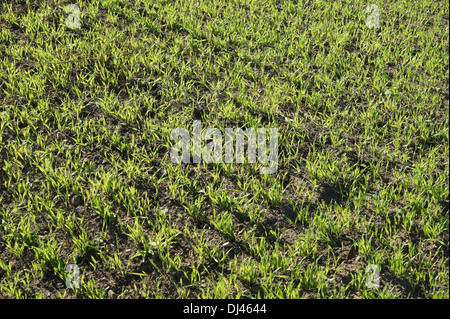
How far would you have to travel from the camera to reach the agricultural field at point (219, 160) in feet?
8.38

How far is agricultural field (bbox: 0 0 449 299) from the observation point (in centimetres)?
255

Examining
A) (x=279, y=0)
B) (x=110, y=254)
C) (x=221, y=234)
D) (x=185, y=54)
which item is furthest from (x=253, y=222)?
(x=279, y=0)

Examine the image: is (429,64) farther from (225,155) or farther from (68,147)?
(68,147)

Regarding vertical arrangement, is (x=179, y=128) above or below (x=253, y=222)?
above

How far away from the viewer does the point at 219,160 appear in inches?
125

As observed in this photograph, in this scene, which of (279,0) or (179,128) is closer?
(179,128)

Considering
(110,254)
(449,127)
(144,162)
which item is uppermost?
(449,127)

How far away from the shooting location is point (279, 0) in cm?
524

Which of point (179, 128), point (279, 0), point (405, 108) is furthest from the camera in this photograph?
point (279, 0)

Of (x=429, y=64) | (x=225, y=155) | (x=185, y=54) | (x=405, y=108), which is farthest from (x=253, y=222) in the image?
(x=429, y=64)

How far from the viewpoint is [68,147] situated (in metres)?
3.29

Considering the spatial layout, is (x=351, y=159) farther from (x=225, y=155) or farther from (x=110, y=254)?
(x=110, y=254)

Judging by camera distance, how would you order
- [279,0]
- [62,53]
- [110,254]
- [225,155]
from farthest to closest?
[279,0]
[62,53]
[225,155]
[110,254]

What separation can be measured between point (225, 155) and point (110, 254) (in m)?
1.03
